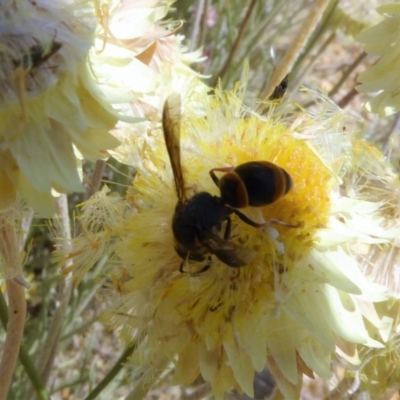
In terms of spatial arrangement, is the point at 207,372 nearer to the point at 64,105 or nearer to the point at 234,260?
the point at 234,260

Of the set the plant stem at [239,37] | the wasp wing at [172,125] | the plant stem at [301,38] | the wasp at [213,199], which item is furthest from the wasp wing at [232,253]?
the plant stem at [239,37]

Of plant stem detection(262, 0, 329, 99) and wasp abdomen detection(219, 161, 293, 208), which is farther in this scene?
plant stem detection(262, 0, 329, 99)

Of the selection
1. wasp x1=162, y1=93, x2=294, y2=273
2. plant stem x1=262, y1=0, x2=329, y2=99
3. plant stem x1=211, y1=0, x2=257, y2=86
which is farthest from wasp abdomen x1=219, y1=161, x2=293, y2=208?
plant stem x1=211, y1=0, x2=257, y2=86

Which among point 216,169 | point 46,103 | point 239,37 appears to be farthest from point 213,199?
point 239,37

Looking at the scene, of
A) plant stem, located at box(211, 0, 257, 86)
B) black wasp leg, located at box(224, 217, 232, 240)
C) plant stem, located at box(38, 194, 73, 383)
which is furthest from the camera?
plant stem, located at box(211, 0, 257, 86)

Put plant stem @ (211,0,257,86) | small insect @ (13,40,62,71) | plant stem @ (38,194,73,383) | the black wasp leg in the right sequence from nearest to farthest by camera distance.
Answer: small insect @ (13,40,62,71)
the black wasp leg
plant stem @ (38,194,73,383)
plant stem @ (211,0,257,86)

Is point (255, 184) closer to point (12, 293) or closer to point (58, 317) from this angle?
point (12, 293)

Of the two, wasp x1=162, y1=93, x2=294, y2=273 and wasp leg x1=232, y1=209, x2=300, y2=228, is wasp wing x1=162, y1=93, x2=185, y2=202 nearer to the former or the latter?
wasp x1=162, y1=93, x2=294, y2=273
